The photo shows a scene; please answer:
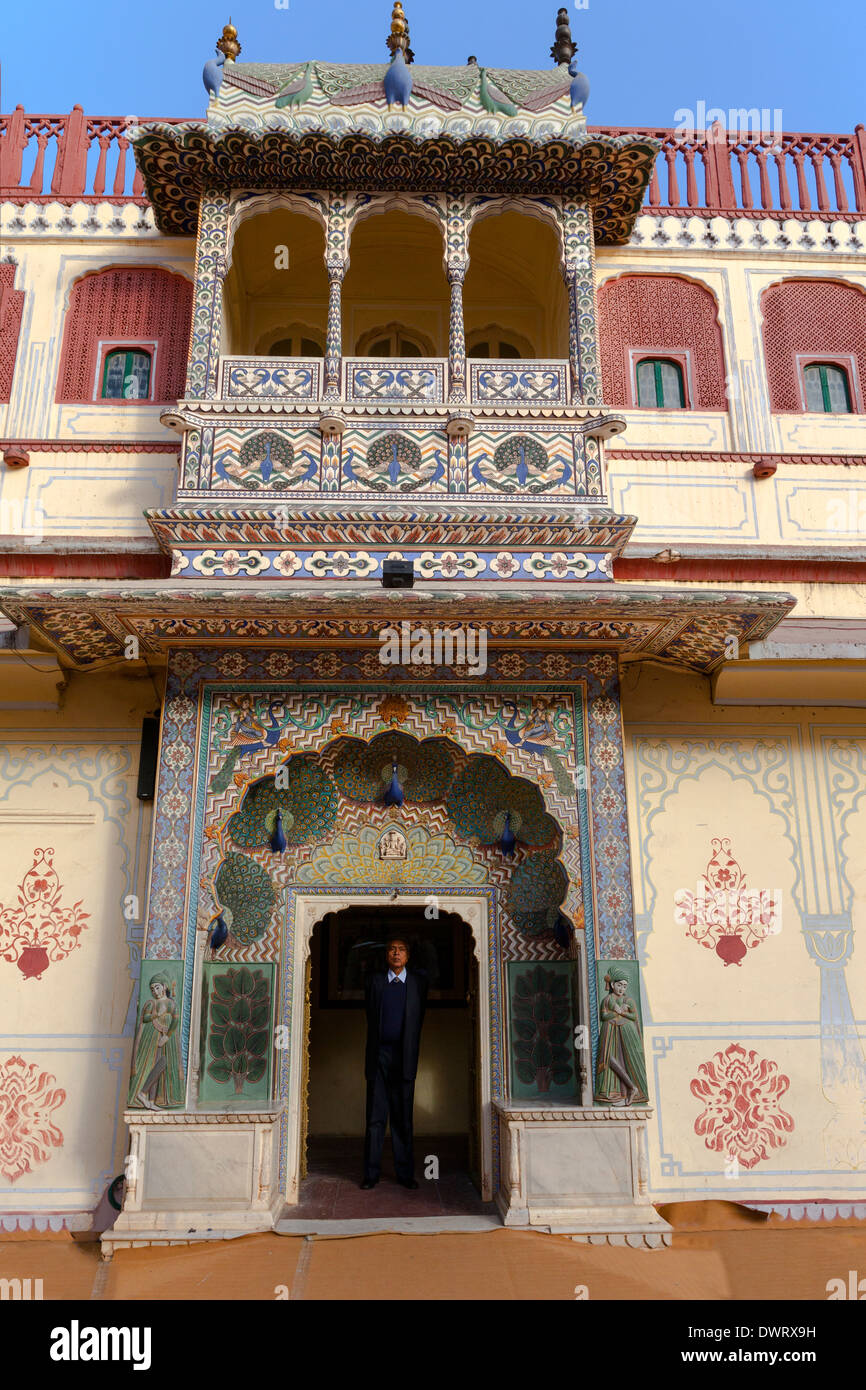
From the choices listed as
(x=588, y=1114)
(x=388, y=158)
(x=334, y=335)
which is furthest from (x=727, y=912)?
(x=388, y=158)

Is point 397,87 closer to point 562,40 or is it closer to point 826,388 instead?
point 562,40

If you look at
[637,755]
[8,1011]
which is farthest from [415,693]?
[8,1011]

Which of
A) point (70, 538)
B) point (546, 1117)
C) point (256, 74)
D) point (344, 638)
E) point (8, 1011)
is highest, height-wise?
point (256, 74)

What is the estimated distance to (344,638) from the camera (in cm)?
697

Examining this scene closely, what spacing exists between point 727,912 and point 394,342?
5.79 m

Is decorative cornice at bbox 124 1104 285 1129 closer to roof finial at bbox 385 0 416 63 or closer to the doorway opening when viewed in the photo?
the doorway opening

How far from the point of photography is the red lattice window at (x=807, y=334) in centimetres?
914

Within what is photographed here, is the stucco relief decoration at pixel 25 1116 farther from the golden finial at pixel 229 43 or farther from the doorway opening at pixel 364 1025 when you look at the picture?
the golden finial at pixel 229 43

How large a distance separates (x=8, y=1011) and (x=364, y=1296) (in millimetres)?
3337

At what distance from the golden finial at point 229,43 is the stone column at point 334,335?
2226 mm

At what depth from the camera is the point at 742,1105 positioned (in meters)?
7.12

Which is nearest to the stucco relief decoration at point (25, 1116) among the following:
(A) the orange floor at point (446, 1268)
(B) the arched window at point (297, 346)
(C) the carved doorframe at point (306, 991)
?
(A) the orange floor at point (446, 1268)

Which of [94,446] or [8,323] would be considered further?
[8,323]

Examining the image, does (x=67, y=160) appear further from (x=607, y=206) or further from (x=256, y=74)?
(x=607, y=206)
